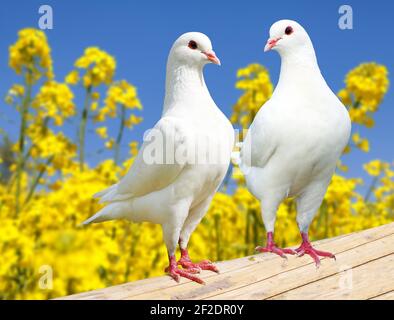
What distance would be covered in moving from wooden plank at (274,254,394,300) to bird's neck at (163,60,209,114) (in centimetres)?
123

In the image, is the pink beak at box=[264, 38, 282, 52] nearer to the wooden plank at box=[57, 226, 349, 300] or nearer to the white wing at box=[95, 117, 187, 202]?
the white wing at box=[95, 117, 187, 202]

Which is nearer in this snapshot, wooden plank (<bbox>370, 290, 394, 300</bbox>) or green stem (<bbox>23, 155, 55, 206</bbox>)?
wooden plank (<bbox>370, 290, 394, 300</bbox>)

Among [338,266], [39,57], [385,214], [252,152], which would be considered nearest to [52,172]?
[39,57]

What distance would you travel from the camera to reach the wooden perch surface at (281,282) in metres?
3.06

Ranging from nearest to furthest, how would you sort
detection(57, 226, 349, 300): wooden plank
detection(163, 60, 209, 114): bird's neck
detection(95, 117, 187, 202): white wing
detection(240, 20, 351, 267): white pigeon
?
detection(57, 226, 349, 300): wooden plank
detection(95, 117, 187, 202): white wing
detection(163, 60, 209, 114): bird's neck
detection(240, 20, 351, 267): white pigeon

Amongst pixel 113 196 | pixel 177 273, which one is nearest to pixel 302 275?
pixel 177 273

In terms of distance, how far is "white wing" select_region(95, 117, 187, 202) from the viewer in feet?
10.1

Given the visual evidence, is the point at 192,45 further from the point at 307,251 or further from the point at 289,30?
the point at 307,251

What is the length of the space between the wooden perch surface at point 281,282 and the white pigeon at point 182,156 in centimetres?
11

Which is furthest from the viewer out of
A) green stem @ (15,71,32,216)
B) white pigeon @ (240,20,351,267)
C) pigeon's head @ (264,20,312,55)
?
green stem @ (15,71,32,216)

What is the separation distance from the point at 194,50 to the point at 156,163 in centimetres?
67

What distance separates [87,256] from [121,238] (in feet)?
9.61

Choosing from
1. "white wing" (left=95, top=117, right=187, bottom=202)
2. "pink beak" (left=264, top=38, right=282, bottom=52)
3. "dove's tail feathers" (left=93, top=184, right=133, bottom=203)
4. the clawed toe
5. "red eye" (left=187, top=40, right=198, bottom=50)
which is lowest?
the clawed toe

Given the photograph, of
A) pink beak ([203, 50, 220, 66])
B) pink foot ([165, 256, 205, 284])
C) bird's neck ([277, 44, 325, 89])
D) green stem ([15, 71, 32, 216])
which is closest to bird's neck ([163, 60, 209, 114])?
pink beak ([203, 50, 220, 66])
